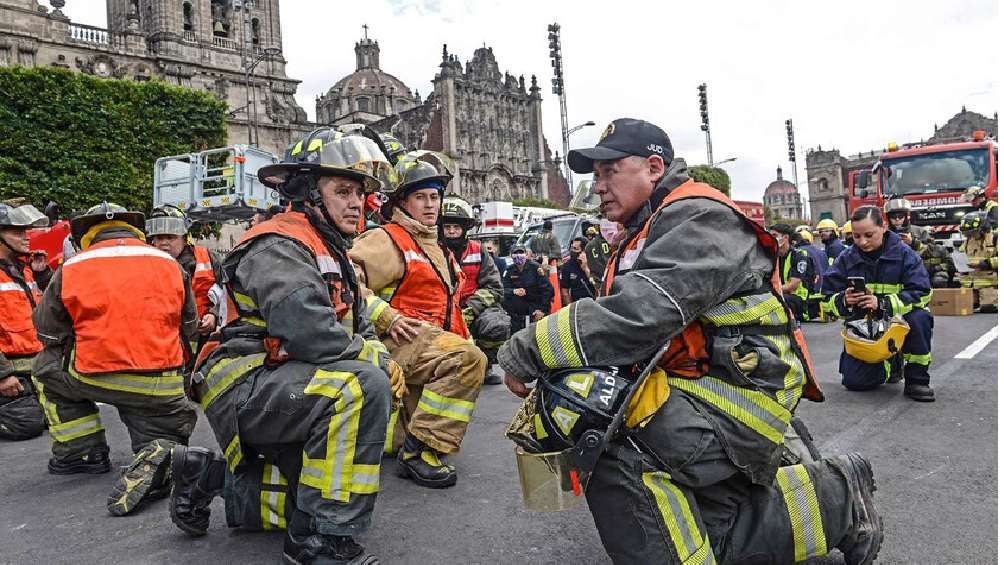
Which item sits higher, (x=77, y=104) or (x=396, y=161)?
(x=77, y=104)

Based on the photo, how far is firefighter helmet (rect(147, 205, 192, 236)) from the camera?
258 inches

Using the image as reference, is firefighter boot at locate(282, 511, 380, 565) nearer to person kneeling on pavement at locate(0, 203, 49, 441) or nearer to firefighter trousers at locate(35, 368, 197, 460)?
firefighter trousers at locate(35, 368, 197, 460)

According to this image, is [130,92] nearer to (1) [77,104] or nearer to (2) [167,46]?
(1) [77,104]

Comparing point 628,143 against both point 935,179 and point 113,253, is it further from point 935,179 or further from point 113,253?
point 935,179

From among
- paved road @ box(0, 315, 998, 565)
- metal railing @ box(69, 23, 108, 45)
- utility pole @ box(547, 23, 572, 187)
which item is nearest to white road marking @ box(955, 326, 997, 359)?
paved road @ box(0, 315, 998, 565)

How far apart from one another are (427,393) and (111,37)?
47.1m

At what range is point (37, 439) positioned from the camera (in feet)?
18.8

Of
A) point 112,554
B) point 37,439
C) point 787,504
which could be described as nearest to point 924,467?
point 787,504

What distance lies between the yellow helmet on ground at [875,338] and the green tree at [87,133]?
27489 mm

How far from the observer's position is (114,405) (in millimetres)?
4324

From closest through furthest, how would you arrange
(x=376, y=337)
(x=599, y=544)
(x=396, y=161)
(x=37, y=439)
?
1. (x=599, y=544)
2. (x=376, y=337)
3. (x=396, y=161)
4. (x=37, y=439)

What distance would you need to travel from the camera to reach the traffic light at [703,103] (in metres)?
42.8

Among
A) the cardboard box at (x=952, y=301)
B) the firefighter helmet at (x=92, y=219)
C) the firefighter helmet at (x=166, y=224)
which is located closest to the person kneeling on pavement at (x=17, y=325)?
the firefighter helmet at (x=166, y=224)

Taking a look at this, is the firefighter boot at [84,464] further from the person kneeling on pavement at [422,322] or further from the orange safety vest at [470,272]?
the orange safety vest at [470,272]
